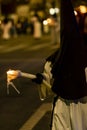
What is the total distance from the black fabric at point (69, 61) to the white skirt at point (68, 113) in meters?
0.12

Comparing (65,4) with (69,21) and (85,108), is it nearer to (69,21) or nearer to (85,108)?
(69,21)

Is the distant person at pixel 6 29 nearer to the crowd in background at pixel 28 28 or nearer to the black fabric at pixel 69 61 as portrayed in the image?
the crowd in background at pixel 28 28

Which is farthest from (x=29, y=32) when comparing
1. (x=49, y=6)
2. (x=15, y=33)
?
(x=49, y=6)

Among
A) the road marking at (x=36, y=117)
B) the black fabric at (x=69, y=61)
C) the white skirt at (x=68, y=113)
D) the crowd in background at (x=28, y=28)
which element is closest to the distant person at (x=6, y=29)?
the crowd in background at (x=28, y=28)

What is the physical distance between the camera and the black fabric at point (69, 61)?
17.4 feet

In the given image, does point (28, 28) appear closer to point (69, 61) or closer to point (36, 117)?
point (36, 117)

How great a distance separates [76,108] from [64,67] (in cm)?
46

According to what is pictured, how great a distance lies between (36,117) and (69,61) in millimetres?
3759

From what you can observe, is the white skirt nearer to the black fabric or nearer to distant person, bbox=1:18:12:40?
the black fabric

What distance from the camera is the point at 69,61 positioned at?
5391mm

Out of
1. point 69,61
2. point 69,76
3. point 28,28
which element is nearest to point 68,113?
point 69,76

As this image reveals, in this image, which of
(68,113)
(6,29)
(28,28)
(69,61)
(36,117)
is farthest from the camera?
(28,28)

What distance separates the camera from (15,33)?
39.0m

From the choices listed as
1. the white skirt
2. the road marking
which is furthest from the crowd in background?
the white skirt
